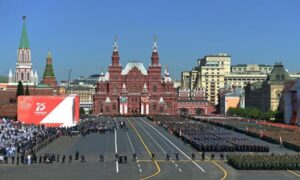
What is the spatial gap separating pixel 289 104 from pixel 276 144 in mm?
47036

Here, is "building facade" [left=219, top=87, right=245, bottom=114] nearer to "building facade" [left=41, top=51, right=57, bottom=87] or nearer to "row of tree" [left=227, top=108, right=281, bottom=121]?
"row of tree" [left=227, top=108, right=281, bottom=121]

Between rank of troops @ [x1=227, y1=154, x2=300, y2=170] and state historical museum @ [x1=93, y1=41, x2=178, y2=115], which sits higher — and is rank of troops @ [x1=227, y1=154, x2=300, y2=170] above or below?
below

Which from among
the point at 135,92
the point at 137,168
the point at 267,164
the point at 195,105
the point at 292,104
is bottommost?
the point at 137,168

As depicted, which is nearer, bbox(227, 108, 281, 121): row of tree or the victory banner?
the victory banner

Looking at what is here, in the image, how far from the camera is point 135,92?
530 feet

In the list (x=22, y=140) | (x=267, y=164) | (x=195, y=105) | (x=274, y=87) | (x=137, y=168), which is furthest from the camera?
(x=195, y=105)

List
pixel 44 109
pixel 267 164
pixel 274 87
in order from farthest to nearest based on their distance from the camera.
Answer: pixel 274 87 → pixel 44 109 → pixel 267 164

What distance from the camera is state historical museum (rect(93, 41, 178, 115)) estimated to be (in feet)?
524

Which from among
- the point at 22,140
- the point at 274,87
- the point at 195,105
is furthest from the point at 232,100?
the point at 22,140

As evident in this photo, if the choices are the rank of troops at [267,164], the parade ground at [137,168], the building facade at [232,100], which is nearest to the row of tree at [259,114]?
the building facade at [232,100]

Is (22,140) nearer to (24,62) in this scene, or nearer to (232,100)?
(24,62)

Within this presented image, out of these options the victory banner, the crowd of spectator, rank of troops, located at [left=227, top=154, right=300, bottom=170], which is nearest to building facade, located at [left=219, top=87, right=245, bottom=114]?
the victory banner

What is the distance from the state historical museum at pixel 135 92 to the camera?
160 m

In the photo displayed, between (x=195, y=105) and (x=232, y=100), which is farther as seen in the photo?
(x=232, y=100)
